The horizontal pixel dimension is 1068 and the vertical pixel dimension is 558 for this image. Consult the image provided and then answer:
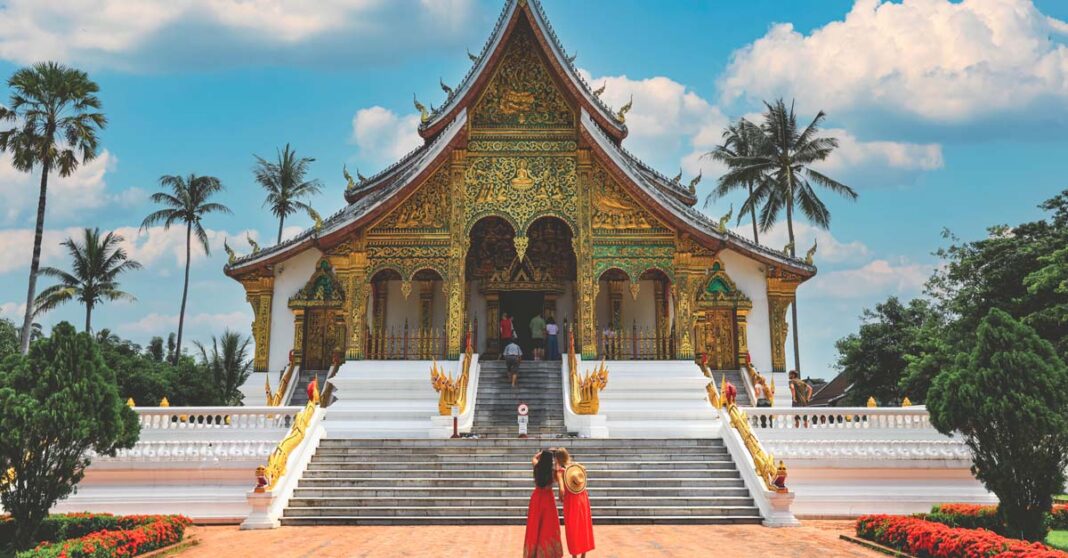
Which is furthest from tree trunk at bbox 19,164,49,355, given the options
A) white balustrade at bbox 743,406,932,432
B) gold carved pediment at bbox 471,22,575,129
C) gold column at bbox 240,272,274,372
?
white balustrade at bbox 743,406,932,432

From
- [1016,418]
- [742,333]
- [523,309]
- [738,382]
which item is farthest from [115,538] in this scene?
[742,333]

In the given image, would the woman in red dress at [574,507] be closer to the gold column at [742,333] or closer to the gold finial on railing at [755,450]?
the gold finial on railing at [755,450]

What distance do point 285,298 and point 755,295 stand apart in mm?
10888

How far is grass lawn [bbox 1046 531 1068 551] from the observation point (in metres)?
8.14

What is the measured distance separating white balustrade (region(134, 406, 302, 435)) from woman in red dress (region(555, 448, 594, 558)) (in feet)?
22.5

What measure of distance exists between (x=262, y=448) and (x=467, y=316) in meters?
8.25

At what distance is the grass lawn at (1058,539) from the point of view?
26.7ft

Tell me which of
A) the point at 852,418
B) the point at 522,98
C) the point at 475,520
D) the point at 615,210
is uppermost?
the point at 522,98

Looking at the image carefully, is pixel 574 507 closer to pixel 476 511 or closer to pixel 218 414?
pixel 476 511

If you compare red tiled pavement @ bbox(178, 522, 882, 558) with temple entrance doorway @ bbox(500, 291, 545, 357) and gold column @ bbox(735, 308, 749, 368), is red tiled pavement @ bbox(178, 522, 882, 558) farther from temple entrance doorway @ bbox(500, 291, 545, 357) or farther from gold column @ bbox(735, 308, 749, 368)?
temple entrance doorway @ bbox(500, 291, 545, 357)

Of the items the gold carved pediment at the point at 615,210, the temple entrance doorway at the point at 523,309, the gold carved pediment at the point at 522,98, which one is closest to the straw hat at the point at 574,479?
the gold carved pediment at the point at 615,210

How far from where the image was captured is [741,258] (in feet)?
61.9

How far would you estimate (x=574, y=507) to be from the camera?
20.7 ft

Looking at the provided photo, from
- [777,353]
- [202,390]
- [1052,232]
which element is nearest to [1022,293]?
[1052,232]
